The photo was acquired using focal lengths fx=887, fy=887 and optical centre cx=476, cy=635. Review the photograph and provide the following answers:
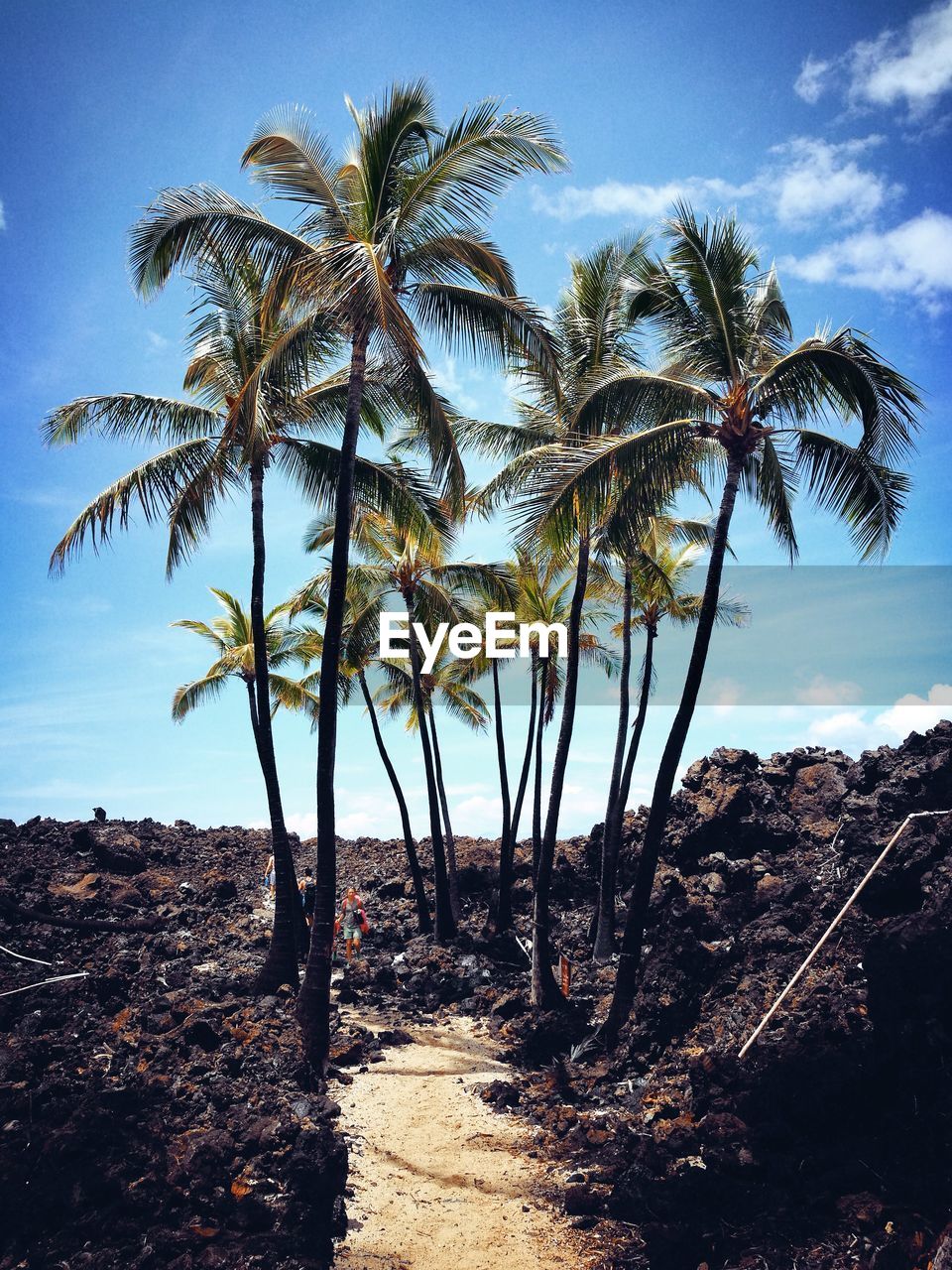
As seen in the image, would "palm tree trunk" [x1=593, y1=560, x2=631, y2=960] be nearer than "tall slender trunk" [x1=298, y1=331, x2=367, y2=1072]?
No

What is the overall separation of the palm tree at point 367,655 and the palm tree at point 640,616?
17.0ft

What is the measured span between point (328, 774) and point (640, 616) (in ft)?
39.9

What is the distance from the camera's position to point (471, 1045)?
15.2m

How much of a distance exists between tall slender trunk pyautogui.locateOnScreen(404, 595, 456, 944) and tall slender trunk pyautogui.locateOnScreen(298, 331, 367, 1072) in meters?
8.87

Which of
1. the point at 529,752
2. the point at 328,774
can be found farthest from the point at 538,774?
the point at 328,774

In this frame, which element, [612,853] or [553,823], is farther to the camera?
[612,853]

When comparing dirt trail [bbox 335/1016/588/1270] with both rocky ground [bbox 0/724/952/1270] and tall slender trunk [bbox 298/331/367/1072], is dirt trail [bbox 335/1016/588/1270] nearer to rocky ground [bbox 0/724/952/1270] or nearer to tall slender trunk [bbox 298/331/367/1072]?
rocky ground [bbox 0/724/952/1270]

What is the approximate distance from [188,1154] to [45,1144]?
1.29 meters

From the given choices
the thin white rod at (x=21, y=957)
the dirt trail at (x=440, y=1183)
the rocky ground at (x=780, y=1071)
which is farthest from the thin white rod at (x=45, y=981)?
the rocky ground at (x=780, y=1071)

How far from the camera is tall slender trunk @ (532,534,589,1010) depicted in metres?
16.1

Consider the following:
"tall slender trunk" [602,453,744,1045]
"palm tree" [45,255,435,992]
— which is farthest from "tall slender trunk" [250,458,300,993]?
"tall slender trunk" [602,453,744,1045]

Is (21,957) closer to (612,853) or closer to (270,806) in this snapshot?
(270,806)

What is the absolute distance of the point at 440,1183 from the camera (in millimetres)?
9727

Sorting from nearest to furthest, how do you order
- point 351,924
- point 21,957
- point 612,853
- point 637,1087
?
1. point 637,1087
2. point 21,957
3. point 612,853
4. point 351,924
